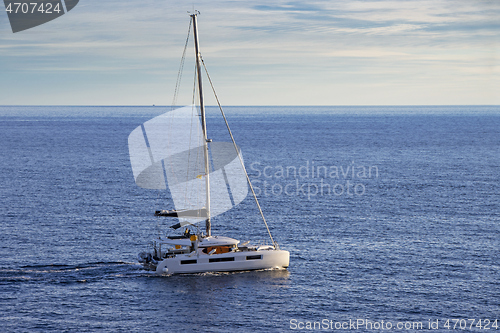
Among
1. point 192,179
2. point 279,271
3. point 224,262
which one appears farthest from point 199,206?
point 192,179

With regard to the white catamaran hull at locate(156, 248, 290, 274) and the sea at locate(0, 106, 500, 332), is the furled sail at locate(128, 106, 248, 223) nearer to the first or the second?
the sea at locate(0, 106, 500, 332)

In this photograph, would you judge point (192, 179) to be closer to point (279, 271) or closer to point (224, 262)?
point (224, 262)

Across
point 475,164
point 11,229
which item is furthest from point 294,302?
point 475,164

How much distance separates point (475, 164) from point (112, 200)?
4055 inches

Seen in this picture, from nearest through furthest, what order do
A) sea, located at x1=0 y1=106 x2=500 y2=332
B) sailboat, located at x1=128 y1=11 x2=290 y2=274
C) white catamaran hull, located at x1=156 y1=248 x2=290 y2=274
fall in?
1. sea, located at x1=0 y1=106 x2=500 y2=332
2. white catamaran hull, located at x1=156 y1=248 x2=290 y2=274
3. sailboat, located at x1=128 y1=11 x2=290 y2=274

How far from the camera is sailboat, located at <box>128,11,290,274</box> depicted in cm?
6397

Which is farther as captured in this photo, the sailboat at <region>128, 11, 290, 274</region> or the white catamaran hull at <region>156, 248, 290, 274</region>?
the sailboat at <region>128, 11, 290, 274</region>

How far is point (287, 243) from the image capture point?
76625 mm

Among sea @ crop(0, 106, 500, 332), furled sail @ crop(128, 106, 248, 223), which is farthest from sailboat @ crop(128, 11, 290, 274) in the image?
sea @ crop(0, 106, 500, 332)

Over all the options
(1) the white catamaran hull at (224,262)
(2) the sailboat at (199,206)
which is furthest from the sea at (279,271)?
(2) the sailboat at (199,206)

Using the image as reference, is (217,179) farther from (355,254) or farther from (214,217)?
(355,254)

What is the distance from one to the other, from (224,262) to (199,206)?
32.6 m

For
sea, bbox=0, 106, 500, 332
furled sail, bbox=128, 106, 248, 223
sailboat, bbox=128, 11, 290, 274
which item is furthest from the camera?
furled sail, bbox=128, 106, 248, 223

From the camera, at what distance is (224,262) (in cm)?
6431
